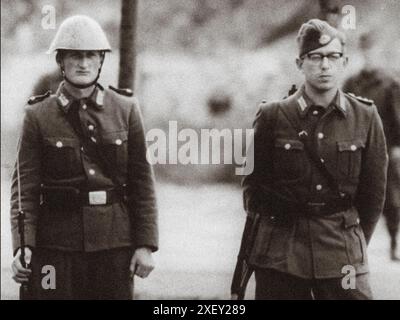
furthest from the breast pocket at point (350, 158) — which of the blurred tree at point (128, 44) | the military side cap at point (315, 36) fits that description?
the blurred tree at point (128, 44)

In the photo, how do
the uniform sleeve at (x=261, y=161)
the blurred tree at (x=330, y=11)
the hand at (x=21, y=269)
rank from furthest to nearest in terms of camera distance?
1. the blurred tree at (x=330, y=11)
2. the uniform sleeve at (x=261, y=161)
3. the hand at (x=21, y=269)

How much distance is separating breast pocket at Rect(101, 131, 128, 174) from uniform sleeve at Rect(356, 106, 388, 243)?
794 mm

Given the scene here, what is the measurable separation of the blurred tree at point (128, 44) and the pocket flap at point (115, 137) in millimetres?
600

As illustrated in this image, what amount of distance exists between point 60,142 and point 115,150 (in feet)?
0.60

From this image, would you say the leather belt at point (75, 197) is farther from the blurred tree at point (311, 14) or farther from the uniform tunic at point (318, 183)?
the blurred tree at point (311, 14)

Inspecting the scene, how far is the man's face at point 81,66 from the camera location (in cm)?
282

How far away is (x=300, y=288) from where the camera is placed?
2830 millimetres

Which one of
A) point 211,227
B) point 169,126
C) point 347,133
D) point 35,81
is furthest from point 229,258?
point 35,81

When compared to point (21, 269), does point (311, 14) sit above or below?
above

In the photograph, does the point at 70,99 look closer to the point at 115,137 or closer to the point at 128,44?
the point at 115,137

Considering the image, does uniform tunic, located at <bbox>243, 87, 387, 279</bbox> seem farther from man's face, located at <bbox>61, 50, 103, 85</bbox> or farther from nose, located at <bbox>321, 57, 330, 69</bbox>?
man's face, located at <bbox>61, 50, 103, 85</bbox>

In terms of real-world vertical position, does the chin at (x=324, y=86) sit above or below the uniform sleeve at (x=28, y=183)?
above

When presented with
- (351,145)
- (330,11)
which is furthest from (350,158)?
(330,11)
